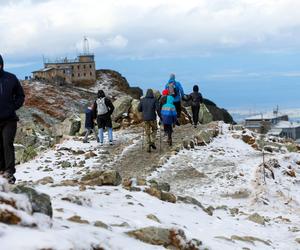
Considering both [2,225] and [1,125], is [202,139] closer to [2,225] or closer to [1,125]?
[1,125]

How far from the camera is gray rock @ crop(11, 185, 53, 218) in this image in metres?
7.82

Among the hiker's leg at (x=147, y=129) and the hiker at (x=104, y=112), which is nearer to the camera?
the hiker's leg at (x=147, y=129)

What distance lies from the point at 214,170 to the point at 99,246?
1203cm

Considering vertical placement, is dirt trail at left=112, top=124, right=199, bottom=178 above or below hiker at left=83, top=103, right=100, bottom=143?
below

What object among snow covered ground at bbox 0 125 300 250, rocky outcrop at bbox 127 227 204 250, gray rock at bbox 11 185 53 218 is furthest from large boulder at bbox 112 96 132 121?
gray rock at bbox 11 185 53 218

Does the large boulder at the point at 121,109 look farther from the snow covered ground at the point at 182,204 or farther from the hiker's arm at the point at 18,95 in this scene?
Result: the hiker's arm at the point at 18,95

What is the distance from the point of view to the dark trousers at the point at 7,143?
1067cm

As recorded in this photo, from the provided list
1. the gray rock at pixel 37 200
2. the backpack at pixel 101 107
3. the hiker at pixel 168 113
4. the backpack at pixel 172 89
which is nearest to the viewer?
the gray rock at pixel 37 200

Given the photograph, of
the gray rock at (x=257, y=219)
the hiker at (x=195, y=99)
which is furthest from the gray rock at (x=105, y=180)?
A: the hiker at (x=195, y=99)

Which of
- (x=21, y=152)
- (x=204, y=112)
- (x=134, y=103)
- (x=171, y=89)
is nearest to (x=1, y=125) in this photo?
(x=171, y=89)

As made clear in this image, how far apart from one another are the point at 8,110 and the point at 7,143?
25.2 inches

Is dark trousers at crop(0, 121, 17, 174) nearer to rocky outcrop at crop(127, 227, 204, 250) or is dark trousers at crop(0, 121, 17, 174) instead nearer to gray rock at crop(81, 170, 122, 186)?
gray rock at crop(81, 170, 122, 186)

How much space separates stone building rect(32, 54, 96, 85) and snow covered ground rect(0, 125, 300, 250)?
74.1m

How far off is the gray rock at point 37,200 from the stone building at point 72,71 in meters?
87.1
